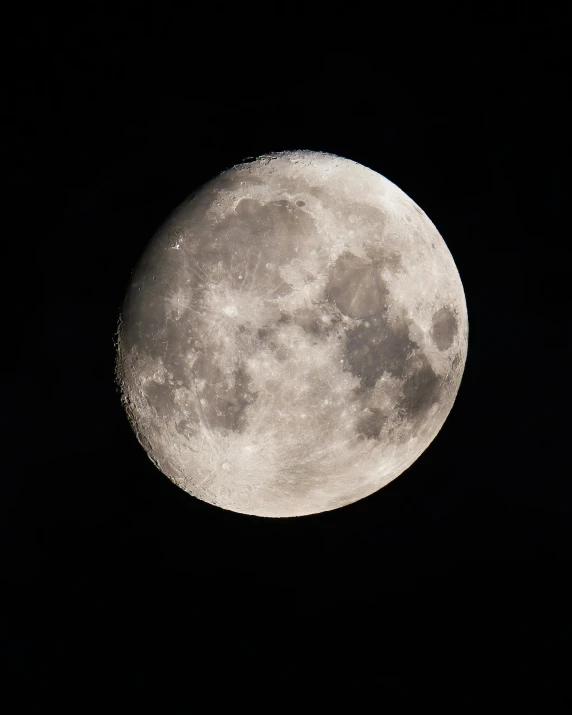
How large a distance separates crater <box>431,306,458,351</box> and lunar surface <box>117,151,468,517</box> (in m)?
→ 0.03

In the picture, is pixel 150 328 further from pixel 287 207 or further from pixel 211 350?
pixel 287 207

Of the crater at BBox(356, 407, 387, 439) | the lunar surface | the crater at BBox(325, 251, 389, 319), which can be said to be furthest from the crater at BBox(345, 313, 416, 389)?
the crater at BBox(356, 407, 387, 439)

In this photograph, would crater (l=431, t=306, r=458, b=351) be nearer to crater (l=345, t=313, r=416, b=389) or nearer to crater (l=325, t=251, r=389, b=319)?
crater (l=345, t=313, r=416, b=389)

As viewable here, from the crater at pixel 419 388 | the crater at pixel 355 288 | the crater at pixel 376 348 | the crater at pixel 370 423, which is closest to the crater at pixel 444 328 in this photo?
the crater at pixel 419 388

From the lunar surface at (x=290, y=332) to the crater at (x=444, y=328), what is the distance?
0.08 ft

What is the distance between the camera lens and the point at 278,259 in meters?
5.49

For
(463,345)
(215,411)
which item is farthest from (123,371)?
(463,345)

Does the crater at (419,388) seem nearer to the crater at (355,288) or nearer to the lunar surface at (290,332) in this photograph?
the lunar surface at (290,332)

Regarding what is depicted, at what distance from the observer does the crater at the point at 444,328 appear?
601 centimetres

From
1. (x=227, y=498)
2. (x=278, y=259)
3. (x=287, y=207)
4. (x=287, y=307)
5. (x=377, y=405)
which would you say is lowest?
(x=227, y=498)

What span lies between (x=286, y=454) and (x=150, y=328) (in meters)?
1.82

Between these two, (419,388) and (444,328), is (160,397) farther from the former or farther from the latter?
(444,328)

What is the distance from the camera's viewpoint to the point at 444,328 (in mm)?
6102

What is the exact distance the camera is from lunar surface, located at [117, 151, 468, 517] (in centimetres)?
550
